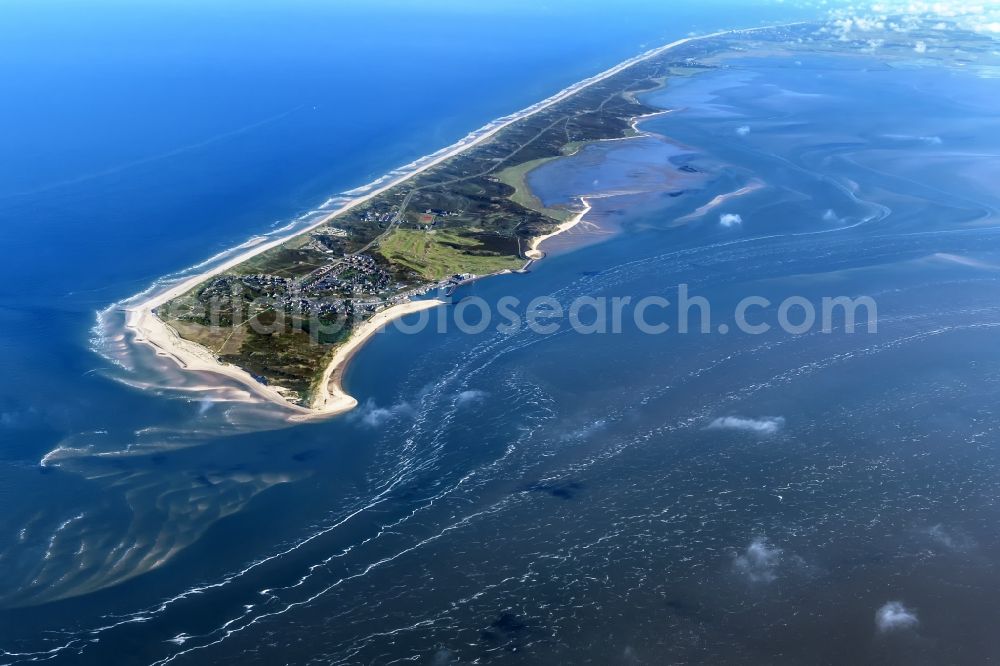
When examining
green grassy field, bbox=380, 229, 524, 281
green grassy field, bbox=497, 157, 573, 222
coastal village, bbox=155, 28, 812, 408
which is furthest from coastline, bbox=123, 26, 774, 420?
green grassy field, bbox=380, 229, 524, 281

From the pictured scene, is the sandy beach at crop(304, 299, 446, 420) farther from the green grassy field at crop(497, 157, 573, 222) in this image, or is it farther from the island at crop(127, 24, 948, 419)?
the green grassy field at crop(497, 157, 573, 222)

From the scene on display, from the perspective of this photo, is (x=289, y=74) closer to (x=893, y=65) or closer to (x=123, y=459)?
(x=123, y=459)

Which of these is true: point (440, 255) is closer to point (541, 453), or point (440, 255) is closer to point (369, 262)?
point (369, 262)

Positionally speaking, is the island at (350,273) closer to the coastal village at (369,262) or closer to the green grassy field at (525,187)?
the coastal village at (369,262)

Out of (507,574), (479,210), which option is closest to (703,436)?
(507,574)

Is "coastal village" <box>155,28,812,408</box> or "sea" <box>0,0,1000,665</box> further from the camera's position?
"coastal village" <box>155,28,812,408</box>

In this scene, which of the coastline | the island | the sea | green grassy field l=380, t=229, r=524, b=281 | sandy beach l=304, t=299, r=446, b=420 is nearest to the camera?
the sea

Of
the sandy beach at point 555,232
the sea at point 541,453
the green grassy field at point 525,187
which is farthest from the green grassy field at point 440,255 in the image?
the green grassy field at point 525,187

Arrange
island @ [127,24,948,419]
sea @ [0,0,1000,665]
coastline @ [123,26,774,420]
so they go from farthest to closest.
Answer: island @ [127,24,948,419] < coastline @ [123,26,774,420] < sea @ [0,0,1000,665]
